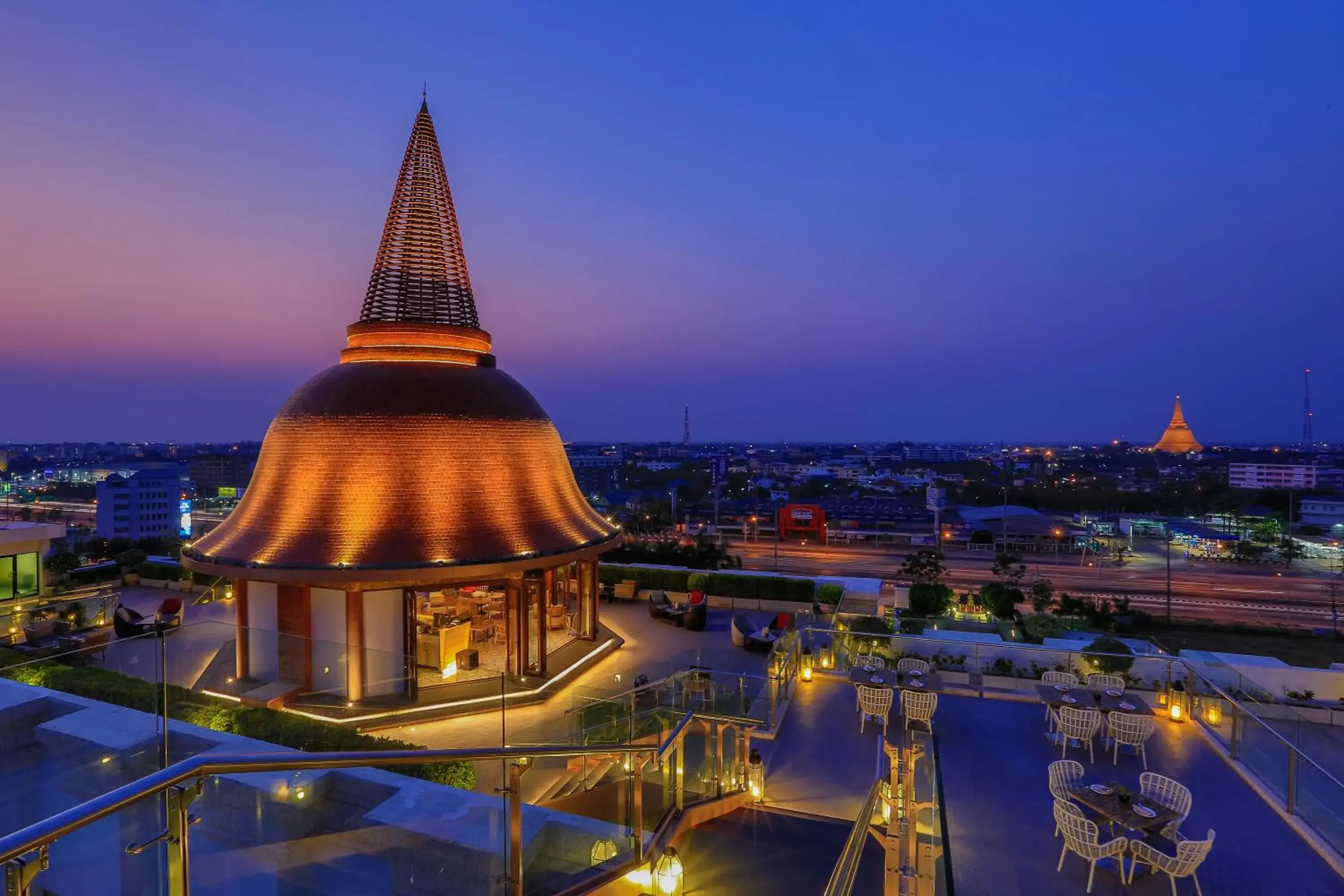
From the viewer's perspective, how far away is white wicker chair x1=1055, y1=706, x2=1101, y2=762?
11961mm

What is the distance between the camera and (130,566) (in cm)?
2820

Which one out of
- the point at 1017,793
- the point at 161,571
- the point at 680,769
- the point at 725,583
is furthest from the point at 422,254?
the point at 1017,793

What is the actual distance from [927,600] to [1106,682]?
12576 mm

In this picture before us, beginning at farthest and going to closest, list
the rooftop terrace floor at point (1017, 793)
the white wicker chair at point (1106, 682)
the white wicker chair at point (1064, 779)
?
the white wicker chair at point (1106, 682) → the white wicker chair at point (1064, 779) → the rooftop terrace floor at point (1017, 793)

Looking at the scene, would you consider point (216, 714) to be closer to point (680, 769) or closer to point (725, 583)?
point (680, 769)

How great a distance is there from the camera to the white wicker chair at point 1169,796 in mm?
8859

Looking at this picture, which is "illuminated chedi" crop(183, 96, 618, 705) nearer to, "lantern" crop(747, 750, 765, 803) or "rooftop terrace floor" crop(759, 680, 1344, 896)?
"lantern" crop(747, 750, 765, 803)

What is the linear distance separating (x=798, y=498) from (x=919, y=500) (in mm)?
18502

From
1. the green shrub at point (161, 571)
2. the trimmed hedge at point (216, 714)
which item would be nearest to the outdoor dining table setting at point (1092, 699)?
the trimmed hedge at point (216, 714)

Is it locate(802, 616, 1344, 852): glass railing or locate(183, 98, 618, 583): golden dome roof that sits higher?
locate(183, 98, 618, 583): golden dome roof

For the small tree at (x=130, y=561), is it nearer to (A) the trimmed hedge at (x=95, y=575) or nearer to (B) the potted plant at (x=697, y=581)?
(A) the trimmed hedge at (x=95, y=575)

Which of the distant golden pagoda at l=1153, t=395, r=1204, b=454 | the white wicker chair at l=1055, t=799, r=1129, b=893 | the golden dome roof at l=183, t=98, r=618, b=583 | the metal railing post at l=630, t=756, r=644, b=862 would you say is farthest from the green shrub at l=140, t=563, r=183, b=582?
the distant golden pagoda at l=1153, t=395, r=1204, b=454

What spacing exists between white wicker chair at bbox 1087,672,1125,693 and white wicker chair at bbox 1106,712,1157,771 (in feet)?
5.02

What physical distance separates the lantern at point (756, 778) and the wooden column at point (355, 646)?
7585 mm
